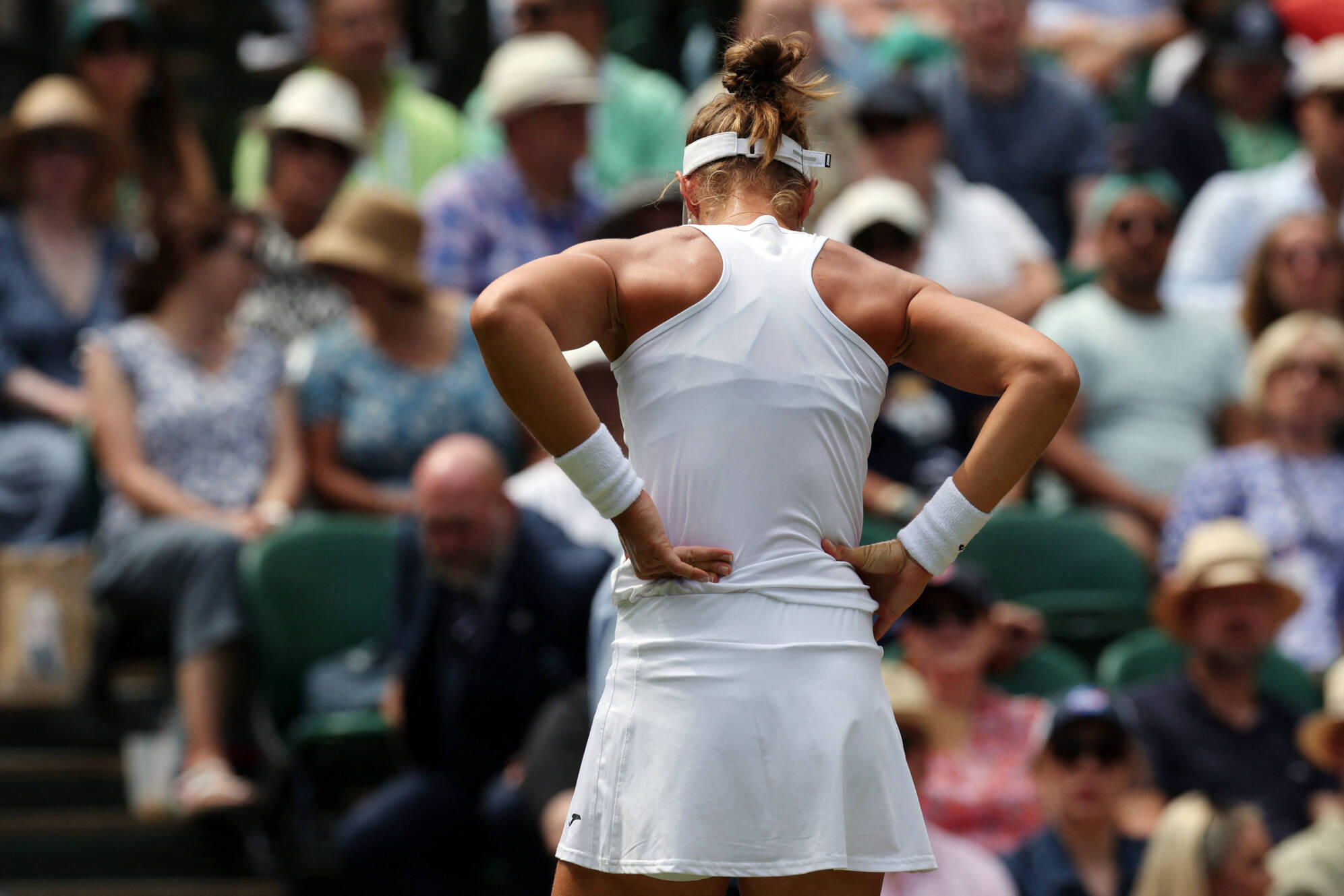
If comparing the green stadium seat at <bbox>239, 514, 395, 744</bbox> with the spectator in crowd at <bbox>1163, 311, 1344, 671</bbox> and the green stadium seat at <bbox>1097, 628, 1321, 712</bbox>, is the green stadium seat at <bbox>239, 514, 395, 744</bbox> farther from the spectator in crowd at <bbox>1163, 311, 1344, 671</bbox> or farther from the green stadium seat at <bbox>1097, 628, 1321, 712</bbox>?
the spectator in crowd at <bbox>1163, 311, 1344, 671</bbox>

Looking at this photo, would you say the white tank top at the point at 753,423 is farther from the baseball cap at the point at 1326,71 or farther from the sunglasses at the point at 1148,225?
the baseball cap at the point at 1326,71

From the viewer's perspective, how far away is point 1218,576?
5.41 metres

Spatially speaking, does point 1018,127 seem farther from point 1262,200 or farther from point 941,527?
point 941,527

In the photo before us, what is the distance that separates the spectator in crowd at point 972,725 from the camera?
16.4 feet

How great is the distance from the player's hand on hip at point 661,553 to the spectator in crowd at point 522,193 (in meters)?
4.26

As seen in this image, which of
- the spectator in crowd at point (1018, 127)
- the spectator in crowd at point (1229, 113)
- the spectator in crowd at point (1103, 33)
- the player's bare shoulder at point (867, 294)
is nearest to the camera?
the player's bare shoulder at point (867, 294)

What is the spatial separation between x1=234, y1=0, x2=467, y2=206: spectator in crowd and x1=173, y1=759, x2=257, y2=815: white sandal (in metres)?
2.72

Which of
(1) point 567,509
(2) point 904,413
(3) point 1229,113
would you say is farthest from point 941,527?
(3) point 1229,113

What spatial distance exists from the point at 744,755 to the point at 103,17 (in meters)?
5.69

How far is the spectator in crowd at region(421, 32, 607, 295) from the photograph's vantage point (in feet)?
21.9

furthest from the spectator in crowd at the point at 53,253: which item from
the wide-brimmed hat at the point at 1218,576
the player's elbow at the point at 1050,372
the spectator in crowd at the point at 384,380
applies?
the player's elbow at the point at 1050,372

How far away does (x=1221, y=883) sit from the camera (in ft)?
15.3

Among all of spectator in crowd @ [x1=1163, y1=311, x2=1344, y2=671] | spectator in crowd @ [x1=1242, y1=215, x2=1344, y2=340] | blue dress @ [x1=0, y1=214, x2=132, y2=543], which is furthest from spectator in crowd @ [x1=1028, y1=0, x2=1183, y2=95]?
blue dress @ [x1=0, y1=214, x2=132, y2=543]

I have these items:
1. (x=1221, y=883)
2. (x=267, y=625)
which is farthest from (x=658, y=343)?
(x=267, y=625)
